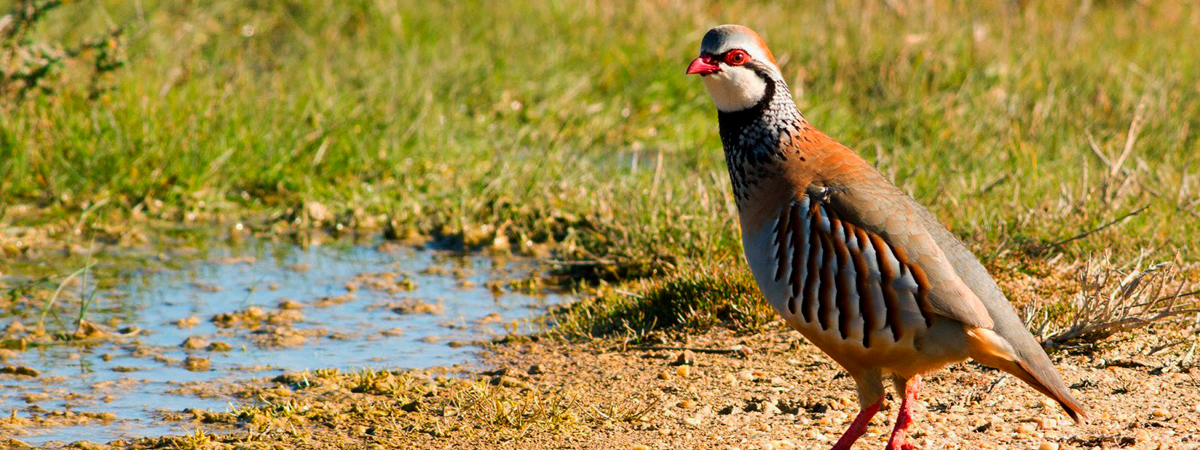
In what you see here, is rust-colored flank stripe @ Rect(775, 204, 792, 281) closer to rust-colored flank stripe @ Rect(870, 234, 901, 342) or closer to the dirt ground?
rust-colored flank stripe @ Rect(870, 234, 901, 342)

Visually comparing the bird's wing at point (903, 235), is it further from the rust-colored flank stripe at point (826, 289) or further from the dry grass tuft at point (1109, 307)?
the dry grass tuft at point (1109, 307)

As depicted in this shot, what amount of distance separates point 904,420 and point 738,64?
1159mm

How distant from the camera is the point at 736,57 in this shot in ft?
13.8

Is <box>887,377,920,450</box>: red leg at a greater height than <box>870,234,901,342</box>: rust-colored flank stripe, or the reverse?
<box>870,234,901,342</box>: rust-colored flank stripe

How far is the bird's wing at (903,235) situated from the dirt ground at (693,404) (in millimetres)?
465

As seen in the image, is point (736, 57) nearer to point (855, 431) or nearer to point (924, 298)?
point (924, 298)

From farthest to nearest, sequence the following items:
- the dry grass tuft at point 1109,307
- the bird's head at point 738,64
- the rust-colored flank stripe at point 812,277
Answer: the dry grass tuft at point 1109,307 < the bird's head at point 738,64 < the rust-colored flank stripe at point 812,277

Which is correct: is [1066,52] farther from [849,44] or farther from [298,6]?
[298,6]

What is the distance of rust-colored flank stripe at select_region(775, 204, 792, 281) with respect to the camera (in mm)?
3801

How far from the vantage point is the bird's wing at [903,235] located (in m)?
3.62

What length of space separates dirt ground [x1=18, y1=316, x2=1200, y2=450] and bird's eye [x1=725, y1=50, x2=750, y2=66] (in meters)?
1.00

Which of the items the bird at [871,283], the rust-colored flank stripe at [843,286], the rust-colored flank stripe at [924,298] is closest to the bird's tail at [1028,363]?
the bird at [871,283]

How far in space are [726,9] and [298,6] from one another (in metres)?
2.80

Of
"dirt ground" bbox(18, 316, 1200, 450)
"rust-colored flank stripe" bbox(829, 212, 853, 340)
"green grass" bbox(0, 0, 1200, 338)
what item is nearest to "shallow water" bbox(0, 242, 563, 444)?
"dirt ground" bbox(18, 316, 1200, 450)
